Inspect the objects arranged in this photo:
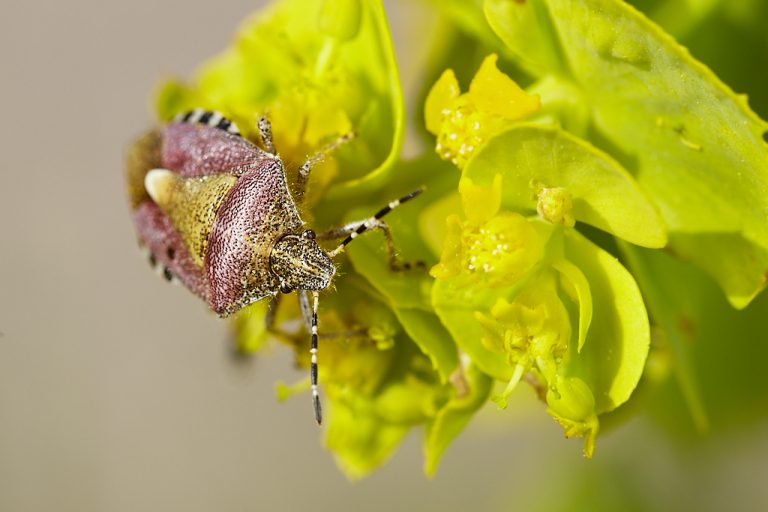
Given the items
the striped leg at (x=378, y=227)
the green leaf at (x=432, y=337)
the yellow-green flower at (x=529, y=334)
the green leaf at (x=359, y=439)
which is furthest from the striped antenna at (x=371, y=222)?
the green leaf at (x=359, y=439)

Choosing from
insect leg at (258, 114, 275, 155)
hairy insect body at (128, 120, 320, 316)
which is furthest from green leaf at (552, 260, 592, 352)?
insect leg at (258, 114, 275, 155)

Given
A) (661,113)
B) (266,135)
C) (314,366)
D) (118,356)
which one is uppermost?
(661,113)

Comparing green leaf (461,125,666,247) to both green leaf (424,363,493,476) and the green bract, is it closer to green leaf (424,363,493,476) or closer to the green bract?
the green bract

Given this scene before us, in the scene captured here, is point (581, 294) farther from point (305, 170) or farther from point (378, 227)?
point (305, 170)

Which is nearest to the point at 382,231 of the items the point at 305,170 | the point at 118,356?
the point at 305,170

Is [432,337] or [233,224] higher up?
[233,224]

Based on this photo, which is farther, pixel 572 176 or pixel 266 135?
pixel 266 135
